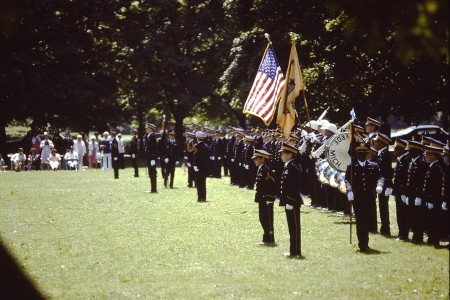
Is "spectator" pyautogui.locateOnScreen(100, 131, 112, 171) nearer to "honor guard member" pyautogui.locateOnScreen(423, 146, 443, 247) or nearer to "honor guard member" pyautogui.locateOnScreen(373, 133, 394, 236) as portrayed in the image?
"honor guard member" pyautogui.locateOnScreen(373, 133, 394, 236)

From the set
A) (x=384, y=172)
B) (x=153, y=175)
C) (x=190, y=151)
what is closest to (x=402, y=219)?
(x=384, y=172)

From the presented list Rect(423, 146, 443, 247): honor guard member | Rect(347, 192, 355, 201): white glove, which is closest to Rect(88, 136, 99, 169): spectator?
Rect(347, 192, 355, 201): white glove

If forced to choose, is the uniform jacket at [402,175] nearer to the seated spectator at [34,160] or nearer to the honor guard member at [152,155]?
the honor guard member at [152,155]

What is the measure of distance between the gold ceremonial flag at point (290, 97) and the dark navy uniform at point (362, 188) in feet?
9.09

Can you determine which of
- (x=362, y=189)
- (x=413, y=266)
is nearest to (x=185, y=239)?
(x=362, y=189)

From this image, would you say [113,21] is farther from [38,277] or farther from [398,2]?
[398,2]

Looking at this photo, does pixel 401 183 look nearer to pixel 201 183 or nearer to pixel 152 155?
pixel 201 183

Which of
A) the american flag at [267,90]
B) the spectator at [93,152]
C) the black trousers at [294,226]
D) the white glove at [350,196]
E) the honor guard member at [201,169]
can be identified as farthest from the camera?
the spectator at [93,152]

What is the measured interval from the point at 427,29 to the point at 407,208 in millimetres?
9856

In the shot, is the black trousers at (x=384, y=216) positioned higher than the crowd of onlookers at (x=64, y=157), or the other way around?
Answer: the crowd of onlookers at (x=64, y=157)

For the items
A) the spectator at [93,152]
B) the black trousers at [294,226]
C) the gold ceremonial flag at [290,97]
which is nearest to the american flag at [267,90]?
the gold ceremonial flag at [290,97]

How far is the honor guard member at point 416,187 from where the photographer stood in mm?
13508

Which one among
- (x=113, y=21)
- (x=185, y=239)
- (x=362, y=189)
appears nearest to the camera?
(x=362, y=189)

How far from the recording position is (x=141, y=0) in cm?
4931
